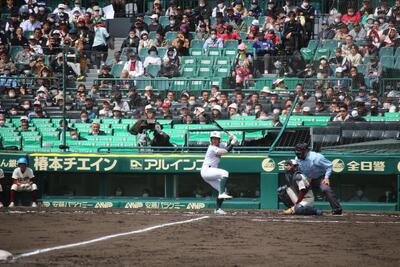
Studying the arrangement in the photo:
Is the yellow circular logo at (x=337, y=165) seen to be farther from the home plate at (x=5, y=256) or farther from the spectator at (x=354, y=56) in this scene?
the home plate at (x=5, y=256)

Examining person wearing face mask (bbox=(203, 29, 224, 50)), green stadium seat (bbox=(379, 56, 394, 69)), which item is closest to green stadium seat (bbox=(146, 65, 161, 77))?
person wearing face mask (bbox=(203, 29, 224, 50))

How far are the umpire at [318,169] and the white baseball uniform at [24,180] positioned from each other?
5800 mm

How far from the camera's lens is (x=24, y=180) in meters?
19.8

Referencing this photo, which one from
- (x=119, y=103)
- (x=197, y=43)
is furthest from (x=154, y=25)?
(x=119, y=103)

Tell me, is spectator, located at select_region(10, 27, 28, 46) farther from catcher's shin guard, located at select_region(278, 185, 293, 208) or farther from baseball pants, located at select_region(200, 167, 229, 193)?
catcher's shin guard, located at select_region(278, 185, 293, 208)

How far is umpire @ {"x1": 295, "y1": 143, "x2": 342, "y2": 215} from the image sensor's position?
16.8 metres

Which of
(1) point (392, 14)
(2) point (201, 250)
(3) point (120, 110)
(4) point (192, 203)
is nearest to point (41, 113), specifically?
(3) point (120, 110)

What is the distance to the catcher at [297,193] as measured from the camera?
16.5 metres

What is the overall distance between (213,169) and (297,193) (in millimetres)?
1625

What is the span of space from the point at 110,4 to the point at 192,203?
1075 cm

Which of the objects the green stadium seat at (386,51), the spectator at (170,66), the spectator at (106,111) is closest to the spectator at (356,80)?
the green stadium seat at (386,51)

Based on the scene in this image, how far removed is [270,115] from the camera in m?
21.3

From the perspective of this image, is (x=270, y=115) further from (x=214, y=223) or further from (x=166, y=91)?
(x=214, y=223)

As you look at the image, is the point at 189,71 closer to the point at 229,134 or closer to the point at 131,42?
the point at 131,42
